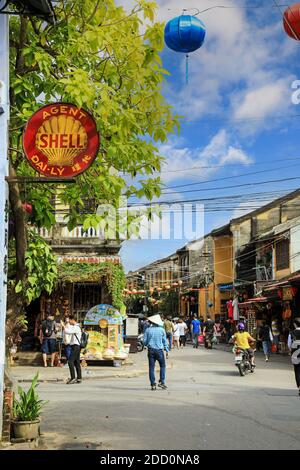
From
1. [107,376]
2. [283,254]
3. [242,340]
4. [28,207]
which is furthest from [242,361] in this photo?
[283,254]

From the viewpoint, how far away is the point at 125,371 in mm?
18438

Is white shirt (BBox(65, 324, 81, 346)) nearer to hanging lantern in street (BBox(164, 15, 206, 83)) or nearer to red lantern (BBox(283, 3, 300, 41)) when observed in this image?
hanging lantern in street (BBox(164, 15, 206, 83))

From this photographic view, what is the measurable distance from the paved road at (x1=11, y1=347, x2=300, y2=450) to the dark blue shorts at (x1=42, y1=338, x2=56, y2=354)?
13.9 feet

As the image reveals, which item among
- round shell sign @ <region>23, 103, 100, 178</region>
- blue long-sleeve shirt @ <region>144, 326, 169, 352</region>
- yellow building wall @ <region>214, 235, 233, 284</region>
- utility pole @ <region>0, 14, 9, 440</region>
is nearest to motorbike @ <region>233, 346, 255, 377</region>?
blue long-sleeve shirt @ <region>144, 326, 169, 352</region>

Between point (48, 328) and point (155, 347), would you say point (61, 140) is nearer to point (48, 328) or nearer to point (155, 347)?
point (155, 347)

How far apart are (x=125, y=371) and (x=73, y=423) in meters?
9.53

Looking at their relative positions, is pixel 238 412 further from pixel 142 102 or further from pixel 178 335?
pixel 178 335

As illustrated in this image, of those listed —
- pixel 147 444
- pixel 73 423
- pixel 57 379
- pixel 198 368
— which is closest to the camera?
pixel 147 444

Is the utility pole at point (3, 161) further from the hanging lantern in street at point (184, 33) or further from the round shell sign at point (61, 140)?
the hanging lantern in street at point (184, 33)

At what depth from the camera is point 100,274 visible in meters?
21.2

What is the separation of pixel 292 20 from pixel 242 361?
36.1 ft
